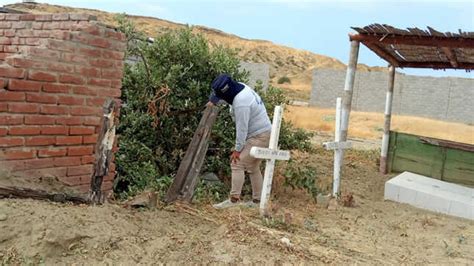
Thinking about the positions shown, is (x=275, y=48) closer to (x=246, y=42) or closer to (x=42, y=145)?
(x=246, y=42)

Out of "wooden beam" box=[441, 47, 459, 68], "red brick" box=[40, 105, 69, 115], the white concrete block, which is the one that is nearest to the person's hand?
"red brick" box=[40, 105, 69, 115]

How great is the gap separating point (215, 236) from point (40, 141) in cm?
160

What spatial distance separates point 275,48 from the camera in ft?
212

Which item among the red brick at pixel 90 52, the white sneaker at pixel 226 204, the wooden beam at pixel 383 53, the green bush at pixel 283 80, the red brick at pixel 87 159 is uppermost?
the green bush at pixel 283 80

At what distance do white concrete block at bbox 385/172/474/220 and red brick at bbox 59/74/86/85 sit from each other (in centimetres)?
485

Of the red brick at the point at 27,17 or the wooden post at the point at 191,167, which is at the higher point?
the red brick at the point at 27,17

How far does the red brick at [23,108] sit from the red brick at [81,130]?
389 mm

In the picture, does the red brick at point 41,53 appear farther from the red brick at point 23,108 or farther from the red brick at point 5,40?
the red brick at point 5,40

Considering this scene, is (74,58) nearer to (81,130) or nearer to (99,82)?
(99,82)

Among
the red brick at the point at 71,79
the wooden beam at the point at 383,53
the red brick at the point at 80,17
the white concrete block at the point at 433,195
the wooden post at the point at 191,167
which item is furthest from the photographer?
the wooden beam at the point at 383,53

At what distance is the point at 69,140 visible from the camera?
4496 millimetres

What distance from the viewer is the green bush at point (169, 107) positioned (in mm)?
6516

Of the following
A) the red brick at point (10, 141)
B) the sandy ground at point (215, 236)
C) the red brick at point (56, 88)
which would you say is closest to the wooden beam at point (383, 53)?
the sandy ground at point (215, 236)

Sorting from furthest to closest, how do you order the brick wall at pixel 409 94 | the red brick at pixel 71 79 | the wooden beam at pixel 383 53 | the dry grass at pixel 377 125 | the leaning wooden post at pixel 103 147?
the brick wall at pixel 409 94
the dry grass at pixel 377 125
the wooden beam at pixel 383 53
the red brick at pixel 71 79
the leaning wooden post at pixel 103 147
